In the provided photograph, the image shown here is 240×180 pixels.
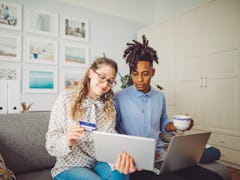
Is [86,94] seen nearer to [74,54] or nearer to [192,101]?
[192,101]

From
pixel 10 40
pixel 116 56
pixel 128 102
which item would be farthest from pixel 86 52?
pixel 128 102

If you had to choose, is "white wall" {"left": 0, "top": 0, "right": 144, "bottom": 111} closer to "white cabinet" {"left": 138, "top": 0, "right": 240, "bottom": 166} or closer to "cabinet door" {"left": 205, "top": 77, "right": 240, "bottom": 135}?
"white cabinet" {"left": 138, "top": 0, "right": 240, "bottom": 166}

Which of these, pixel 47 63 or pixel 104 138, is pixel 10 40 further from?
pixel 104 138

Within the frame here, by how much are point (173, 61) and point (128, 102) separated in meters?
1.92

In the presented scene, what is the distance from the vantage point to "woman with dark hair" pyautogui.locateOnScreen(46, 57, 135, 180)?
1.01 m

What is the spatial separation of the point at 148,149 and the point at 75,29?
2.97m

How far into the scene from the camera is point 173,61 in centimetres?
313

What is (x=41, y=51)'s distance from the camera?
10.2ft

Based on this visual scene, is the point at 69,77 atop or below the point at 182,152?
atop

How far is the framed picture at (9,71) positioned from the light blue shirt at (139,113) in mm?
2026

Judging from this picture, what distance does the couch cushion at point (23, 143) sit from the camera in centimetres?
126

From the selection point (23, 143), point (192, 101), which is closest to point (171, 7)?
point (192, 101)

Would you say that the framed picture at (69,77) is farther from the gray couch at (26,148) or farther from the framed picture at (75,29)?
the gray couch at (26,148)

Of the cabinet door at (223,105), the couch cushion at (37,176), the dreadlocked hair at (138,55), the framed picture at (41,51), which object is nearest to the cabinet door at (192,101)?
the cabinet door at (223,105)
